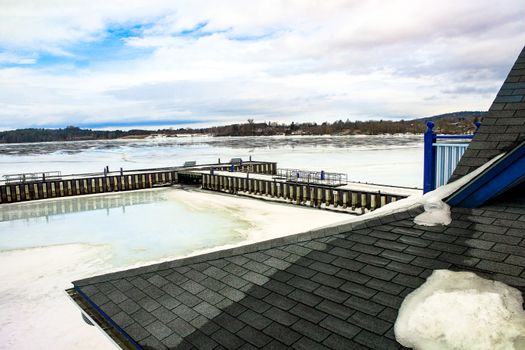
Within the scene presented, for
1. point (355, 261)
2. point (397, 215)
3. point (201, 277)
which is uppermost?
point (397, 215)

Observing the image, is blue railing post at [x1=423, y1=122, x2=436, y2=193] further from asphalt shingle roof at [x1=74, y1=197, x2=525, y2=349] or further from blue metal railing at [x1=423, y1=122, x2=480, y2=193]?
asphalt shingle roof at [x1=74, y1=197, x2=525, y2=349]

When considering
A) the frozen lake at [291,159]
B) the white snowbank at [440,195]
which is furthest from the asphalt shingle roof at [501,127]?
the frozen lake at [291,159]

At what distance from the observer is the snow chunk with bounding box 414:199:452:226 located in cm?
452

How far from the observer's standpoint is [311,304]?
3568mm

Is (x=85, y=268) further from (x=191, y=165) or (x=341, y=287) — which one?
(x=191, y=165)

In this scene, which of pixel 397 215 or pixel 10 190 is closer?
pixel 397 215

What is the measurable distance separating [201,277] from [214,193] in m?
24.6

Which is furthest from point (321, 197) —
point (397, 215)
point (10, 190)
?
point (10, 190)

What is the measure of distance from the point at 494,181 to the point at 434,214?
31.2 inches

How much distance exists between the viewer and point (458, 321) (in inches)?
112

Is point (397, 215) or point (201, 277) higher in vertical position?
point (397, 215)

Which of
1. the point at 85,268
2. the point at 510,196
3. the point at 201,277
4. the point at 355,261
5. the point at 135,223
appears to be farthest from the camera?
the point at 135,223

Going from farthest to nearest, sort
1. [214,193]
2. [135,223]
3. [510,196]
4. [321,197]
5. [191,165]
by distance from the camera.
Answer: [191,165] → [214,193] → [321,197] → [135,223] → [510,196]

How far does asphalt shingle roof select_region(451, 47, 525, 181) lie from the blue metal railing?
1016mm
